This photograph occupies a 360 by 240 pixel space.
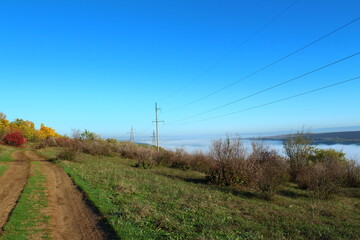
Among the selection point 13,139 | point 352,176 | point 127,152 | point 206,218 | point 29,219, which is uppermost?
point 13,139

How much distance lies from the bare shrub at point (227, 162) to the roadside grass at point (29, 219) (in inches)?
400

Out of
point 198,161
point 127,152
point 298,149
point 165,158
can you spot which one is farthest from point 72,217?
point 127,152

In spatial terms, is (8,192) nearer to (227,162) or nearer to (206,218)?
(206,218)

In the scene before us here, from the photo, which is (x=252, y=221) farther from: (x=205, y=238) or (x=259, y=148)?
(x=259, y=148)

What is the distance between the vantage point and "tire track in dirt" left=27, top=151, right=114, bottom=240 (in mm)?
6254

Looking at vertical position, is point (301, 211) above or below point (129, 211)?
below

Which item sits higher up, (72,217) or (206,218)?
(72,217)

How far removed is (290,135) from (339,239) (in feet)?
72.2

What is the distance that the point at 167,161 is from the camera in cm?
3016

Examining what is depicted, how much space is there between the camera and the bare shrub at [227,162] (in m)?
15.7

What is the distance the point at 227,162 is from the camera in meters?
16.1

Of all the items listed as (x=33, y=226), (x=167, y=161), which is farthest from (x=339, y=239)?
(x=167, y=161)

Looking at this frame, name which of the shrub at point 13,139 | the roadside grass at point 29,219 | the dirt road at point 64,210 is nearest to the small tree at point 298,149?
the dirt road at point 64,210

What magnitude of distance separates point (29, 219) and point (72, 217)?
1.16 metres
